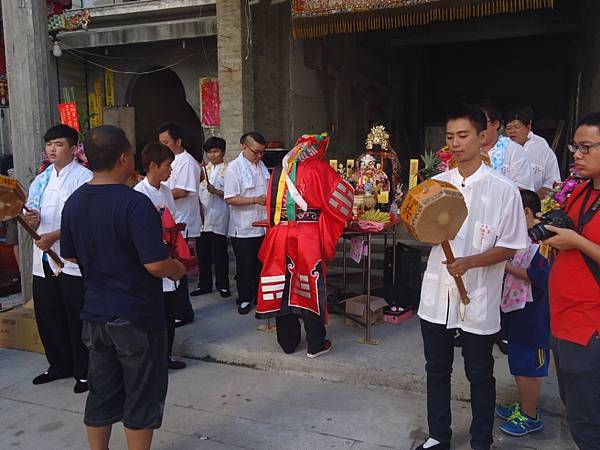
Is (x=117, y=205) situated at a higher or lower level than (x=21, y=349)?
higher

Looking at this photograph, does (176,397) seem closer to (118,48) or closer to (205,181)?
(205,181)

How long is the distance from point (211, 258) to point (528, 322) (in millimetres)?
3828

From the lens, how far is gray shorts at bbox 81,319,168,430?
2.41 meters

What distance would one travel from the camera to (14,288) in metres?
6.75

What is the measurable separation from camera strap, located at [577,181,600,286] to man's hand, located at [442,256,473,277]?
0.50 meters

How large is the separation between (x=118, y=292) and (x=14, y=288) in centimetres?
530

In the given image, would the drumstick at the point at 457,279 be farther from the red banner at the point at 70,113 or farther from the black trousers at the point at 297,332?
the red banner at the point at 70,113

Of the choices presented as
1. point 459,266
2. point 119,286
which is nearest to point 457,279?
point 459,266

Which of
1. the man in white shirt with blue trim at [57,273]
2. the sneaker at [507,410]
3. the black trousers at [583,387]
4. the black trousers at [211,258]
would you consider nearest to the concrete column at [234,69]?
the black trousers at [211,258]

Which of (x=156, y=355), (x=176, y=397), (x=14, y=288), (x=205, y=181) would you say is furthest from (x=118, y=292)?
(x=14, y=288)

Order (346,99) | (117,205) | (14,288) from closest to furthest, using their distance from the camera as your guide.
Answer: (117,205), (14,288), (346,99)

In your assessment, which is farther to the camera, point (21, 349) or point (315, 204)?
point (21, 349)

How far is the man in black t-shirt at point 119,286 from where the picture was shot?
2309 mm

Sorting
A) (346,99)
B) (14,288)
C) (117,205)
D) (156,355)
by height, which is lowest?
(14,288)
